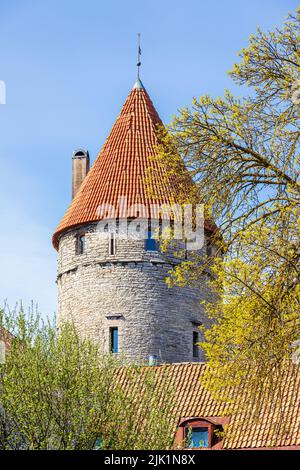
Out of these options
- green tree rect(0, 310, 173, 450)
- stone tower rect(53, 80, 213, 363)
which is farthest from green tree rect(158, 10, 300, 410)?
stone tower rect(53, 80, 213, 363)

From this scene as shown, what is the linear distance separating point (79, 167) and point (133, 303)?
25.6 feet

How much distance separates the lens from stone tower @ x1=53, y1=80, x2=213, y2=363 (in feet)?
134

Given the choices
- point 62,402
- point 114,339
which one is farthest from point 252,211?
point 114,339

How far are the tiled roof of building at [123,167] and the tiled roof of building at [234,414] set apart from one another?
7192 millimetres

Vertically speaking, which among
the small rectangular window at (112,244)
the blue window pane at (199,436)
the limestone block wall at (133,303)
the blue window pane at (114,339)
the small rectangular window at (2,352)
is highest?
the small rectangular window at (112,244)

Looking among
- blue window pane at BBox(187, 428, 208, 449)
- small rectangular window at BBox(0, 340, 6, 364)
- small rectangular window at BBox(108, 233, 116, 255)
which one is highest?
small rectangular window at BBox(108, 233, 116, 255)

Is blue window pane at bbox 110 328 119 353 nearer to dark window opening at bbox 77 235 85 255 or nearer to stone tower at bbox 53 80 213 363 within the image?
stone tower at bbox 53 80 213 363

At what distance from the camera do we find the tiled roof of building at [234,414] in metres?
31.6

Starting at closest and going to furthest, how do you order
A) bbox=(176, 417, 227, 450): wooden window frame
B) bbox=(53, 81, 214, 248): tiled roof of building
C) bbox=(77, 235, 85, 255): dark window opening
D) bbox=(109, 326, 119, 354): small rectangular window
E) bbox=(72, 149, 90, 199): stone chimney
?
1. bbox=(176, 417, 227, 450): wooden window frame
2. bbox=(109, 326, 119, 354): small rectangular window
3. bbox=(53, 81, 214, 248): tiled roof of building
4. bbox=(77, 235, 85, 255): dark window opening
5. bbox=(72, 149, 90, 199): stone chimney

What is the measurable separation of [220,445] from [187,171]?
1501 cm

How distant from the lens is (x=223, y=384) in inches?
776

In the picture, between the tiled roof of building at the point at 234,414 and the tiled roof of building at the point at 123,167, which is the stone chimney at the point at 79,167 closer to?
the tiled roof of building at the point at 123,167

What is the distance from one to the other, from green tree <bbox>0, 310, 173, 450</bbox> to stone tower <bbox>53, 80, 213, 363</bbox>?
33.2ft

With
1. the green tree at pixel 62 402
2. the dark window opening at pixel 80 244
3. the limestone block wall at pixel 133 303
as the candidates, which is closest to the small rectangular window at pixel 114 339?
the limestone block wall at pixel 133 303
